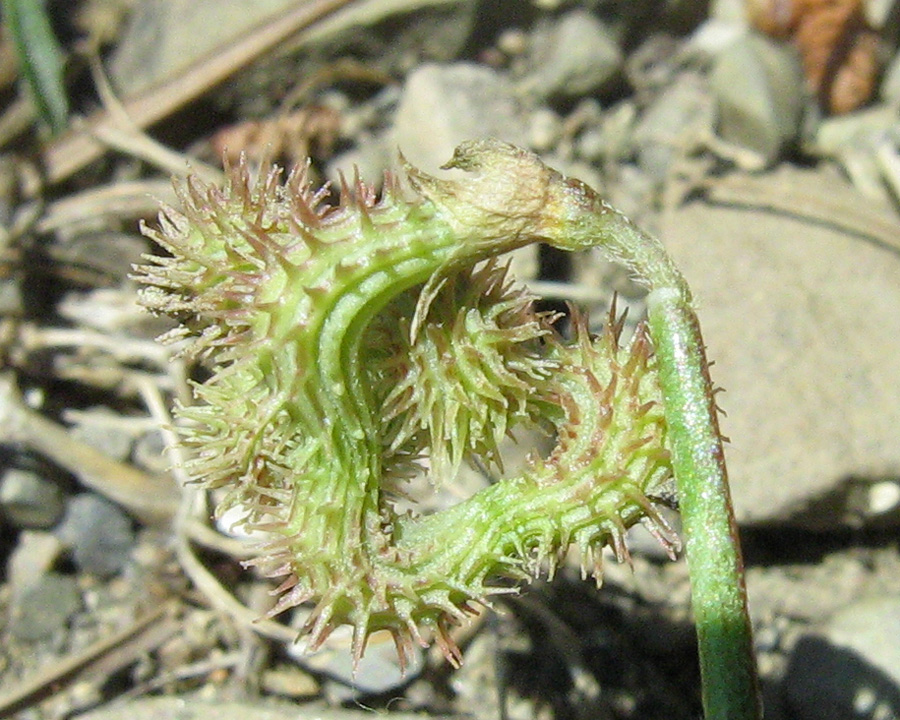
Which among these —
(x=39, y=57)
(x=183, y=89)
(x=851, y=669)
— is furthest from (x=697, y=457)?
(x=39, y=57)

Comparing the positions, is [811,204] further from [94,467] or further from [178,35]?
[94,467]

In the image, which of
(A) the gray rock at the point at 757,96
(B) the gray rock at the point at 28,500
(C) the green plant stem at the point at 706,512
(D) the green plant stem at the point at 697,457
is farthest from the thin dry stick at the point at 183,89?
(C) the green plant stem at the point at 706,512

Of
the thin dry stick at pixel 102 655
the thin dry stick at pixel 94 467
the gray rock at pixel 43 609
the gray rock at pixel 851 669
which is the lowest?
the gray rock at pixel 851 669

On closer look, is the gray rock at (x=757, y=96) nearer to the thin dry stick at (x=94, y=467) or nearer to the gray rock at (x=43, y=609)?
the thin dry stick at (x=94, y=467)

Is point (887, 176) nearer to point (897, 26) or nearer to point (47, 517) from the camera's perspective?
point (897, 26)

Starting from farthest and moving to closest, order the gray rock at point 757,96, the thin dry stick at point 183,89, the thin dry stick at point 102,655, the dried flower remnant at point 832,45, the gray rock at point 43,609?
the dried flower remnant at point 832,45, the gray rock at point 757,96, the thin dry stick at point 183,89, the gray rock at point 43,609, the thin dry stick at point 102,655

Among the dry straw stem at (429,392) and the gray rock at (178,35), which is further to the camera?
the gray rock at (178,35)
